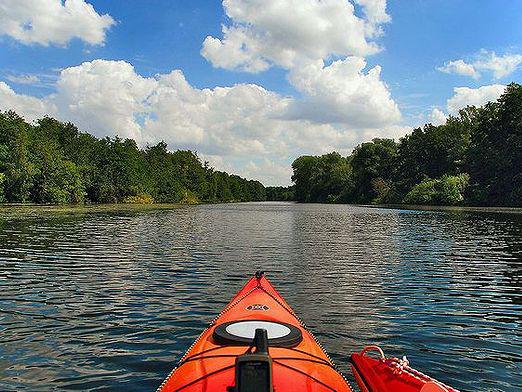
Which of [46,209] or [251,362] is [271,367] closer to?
[251,362]

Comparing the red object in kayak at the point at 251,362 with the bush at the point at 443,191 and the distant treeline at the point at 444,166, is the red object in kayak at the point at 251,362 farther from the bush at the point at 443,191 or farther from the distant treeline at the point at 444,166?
the bush at the point at 443,191

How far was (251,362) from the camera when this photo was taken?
4945 mm

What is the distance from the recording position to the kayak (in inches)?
195

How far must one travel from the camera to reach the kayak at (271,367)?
16.3ft

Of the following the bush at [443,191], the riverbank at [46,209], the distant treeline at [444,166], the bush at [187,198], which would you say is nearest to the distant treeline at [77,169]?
the bush at [187,198]

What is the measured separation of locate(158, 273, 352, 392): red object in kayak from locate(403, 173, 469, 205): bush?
96.7 meters

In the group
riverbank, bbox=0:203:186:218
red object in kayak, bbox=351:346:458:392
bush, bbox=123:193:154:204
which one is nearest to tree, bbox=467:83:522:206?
riverbank, bbox=0:203:186:218

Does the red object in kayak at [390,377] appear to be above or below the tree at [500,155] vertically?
below

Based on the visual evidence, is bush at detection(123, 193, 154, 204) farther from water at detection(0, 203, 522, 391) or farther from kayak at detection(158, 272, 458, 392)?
kayak at detection(158, 272, 458, 392)

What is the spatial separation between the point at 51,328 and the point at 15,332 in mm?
721

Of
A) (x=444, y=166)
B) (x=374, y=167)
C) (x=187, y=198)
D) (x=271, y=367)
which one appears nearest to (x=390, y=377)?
(x=271, y=367)

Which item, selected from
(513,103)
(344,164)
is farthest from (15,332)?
(344,164)

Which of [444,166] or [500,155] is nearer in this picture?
[500,155]

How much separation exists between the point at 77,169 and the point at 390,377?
3849 inches
